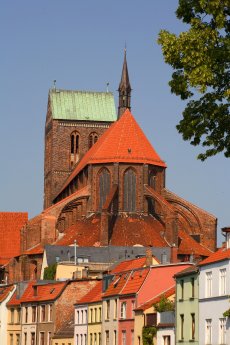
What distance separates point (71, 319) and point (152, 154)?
5887 cm

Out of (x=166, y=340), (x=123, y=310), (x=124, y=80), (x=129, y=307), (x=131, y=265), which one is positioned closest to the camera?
(x=166, y=340)

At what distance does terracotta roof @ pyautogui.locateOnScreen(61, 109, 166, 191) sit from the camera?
127125 mm

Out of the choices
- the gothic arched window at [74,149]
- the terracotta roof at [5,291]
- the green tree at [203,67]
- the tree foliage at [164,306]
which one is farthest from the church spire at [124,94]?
the green tree at [203,67]

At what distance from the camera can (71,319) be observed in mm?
71688

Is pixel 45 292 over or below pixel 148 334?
over

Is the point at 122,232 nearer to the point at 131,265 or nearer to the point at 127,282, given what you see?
the point at 131,265

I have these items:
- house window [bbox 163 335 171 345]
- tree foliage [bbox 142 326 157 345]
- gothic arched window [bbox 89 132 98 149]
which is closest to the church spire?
gothic arched window [bbox 89 132 98 149]

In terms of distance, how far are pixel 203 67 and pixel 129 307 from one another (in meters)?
33.7

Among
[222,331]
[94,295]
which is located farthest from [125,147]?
[222,331]

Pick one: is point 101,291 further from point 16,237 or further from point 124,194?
point 16,237

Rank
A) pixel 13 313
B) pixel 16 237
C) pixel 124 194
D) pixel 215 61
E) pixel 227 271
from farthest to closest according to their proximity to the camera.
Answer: pixel 16 237 < pixel 124 194 < pixel 13 313 < pixel 227 271 < pixel 215 61

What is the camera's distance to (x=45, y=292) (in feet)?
244

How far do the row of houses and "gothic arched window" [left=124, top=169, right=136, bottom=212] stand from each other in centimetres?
3902

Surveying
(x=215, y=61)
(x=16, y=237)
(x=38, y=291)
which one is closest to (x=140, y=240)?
(x=16, y=237)
